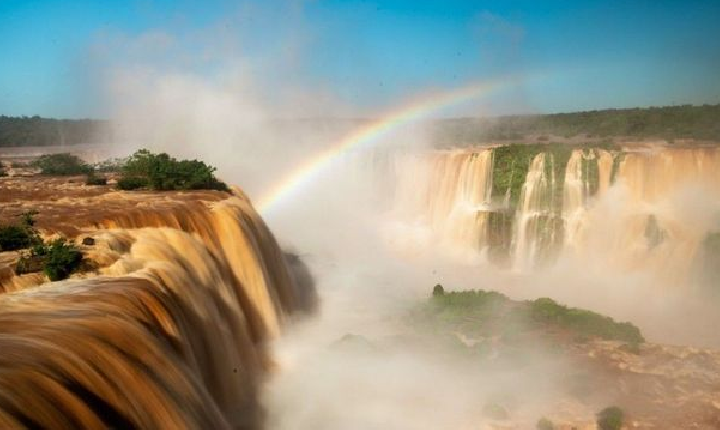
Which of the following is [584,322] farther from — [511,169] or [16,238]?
[16,238]

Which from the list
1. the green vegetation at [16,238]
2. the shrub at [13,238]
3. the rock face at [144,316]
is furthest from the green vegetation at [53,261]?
the shrub at [13,238]

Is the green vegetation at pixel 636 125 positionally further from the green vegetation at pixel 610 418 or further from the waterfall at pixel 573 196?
the green vegetation at pixel 610 418

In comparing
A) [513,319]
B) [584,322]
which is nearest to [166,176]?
[513,319]

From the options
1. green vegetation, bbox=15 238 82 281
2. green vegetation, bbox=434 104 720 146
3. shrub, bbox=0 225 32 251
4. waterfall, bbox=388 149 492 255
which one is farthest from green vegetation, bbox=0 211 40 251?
green vegetation, bbox=434 104 720 146

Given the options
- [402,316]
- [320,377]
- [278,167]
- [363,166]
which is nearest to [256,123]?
[278,167]

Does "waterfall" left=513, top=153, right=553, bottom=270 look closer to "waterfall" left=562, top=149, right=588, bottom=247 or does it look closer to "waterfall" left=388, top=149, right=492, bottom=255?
"waterfall" left=562, top=149, right=588, bottom=247
